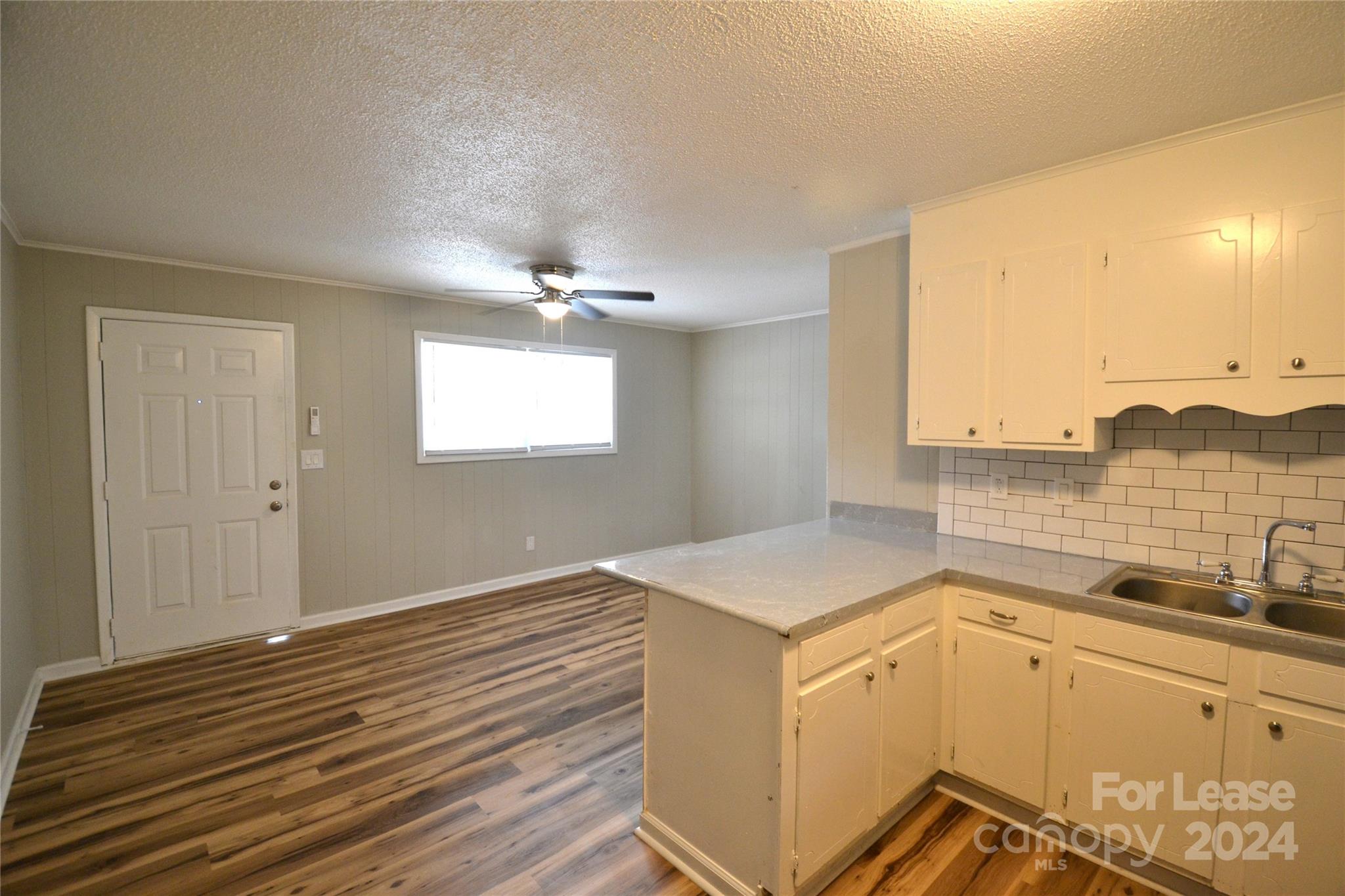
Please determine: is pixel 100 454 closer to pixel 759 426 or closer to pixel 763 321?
pixel 759 426

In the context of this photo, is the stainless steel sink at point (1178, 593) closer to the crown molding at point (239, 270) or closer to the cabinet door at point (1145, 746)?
the cabinet door at point (1145, 746)

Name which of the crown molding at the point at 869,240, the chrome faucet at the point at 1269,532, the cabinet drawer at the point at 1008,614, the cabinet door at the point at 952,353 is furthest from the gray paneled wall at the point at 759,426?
the chrome faucet at the point at 1269,532

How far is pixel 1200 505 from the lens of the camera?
2.12 m

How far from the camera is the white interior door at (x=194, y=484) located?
3441 millimetres

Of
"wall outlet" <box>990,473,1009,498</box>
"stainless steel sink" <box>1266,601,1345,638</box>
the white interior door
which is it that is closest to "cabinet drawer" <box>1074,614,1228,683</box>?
"stainless steel sink" <box>1266,601,1345,638</box>

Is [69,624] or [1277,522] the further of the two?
[69,624]

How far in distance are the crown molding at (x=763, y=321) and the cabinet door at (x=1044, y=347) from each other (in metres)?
2.75

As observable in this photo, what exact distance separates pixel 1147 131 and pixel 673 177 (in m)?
1.64

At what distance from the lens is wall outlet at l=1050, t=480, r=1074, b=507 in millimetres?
2436

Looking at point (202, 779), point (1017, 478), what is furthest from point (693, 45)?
point (202, 779)

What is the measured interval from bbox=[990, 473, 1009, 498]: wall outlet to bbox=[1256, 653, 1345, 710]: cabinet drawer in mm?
1088

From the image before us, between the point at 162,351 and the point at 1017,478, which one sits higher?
the point at 162,351

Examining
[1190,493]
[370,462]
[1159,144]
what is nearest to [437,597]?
[370,462]

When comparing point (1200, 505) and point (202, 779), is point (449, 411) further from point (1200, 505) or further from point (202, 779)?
point (1200, 505)
